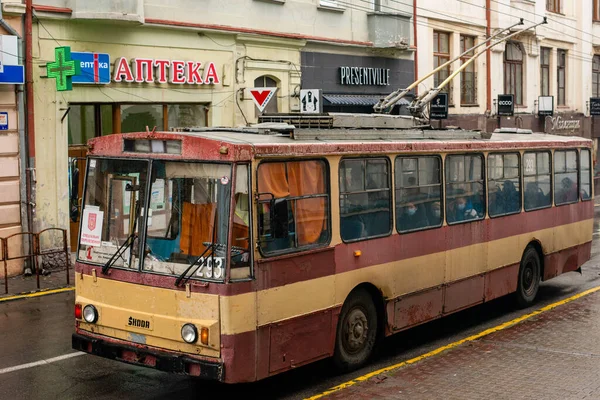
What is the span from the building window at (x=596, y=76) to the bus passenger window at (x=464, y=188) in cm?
3371

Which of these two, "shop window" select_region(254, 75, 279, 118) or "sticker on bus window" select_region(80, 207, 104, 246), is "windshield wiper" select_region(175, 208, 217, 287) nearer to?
"sticker on bus window" select_region(80, 207, 104, 246)

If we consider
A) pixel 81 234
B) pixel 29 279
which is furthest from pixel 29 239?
pixel 81 234

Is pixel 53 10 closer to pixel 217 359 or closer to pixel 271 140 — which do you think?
pixel 271 140

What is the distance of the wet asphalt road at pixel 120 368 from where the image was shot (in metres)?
9.82

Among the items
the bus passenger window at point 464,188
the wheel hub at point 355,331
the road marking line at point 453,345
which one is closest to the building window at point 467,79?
the road marking line at point 453,345

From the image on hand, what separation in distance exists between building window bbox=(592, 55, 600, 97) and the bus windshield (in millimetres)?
38521

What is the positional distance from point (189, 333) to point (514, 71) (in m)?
30.6

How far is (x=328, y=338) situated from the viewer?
10.1 m

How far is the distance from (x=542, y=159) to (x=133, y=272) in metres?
8.01

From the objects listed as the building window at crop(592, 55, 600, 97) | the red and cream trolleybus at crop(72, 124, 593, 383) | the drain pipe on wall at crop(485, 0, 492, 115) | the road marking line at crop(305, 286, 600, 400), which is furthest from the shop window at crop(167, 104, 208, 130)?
the building window at crop(592, 55, 600, 97)

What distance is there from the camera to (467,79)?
110 ft

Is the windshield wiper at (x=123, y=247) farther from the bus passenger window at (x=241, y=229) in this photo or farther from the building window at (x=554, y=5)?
the building window at (x=554, y=5)

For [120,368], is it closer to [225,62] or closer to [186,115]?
A: [186,115]

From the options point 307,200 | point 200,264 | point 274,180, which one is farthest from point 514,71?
point 200,264
